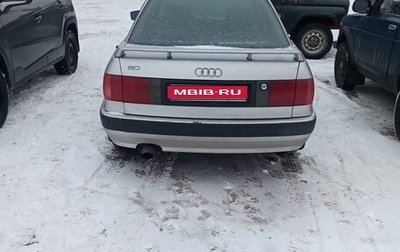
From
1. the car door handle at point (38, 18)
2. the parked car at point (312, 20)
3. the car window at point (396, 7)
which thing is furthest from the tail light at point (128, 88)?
the parked car at point (312, 20)

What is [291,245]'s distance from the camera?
294 centimetres

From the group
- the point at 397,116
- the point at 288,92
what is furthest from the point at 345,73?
the point at 288,92

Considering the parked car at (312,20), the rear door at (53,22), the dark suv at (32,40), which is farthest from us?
the parked car at (312,20)

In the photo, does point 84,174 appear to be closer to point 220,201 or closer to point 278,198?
point 220,201

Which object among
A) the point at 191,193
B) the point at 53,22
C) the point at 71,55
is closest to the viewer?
the point at 191,193

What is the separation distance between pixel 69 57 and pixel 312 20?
4826 mm

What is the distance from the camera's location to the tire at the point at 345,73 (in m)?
6.51

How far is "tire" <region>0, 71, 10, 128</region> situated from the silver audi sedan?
178 centimetres

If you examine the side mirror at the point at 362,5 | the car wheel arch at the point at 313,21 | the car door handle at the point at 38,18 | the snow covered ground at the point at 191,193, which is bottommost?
the snow covered ground at the point at 191,193

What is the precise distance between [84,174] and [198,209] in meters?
1.12

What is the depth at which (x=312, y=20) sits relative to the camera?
8.82 meters

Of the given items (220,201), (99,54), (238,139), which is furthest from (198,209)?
(99,54)

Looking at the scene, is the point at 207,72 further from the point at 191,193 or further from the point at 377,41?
the point at 377,41

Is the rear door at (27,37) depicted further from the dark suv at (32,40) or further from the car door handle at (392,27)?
the car door handle at (392,27)
